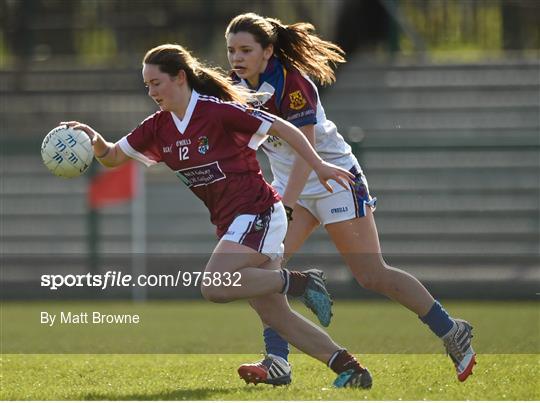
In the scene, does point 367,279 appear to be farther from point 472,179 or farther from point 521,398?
point 472,179

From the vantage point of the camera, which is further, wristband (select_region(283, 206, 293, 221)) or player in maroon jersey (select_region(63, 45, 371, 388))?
wristband (select_region(283, 206, 293, 221))

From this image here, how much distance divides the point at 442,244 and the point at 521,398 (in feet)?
25.9

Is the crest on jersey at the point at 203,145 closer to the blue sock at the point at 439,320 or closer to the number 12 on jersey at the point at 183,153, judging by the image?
the number 12 on jersey at the point at 183,153

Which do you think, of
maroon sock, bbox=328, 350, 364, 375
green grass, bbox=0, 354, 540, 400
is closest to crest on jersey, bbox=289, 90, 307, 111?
maroon sock, bbox=328, 350, 364, 375

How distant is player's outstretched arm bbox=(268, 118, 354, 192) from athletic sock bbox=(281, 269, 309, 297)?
0.45 m

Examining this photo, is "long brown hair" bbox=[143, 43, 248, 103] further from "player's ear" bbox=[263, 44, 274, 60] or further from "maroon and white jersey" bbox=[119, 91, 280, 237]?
"player's ear" bbox=[263, 44, 274, 60]

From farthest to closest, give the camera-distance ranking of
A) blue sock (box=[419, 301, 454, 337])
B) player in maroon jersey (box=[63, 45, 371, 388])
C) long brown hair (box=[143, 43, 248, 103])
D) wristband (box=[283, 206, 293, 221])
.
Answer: blue sock (box=[419, 301, 454, 337]) → wristband (box=[283, 206, 293, 221]) → long brown hair (box=[143, 43, 248, 103]) → player in maroon jersey (box=[63, 45, 371, 388])

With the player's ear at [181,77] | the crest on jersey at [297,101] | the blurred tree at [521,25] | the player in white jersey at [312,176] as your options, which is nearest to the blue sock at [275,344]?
the player in white jersey at [312,176]

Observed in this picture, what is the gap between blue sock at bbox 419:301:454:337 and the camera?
19.6ft

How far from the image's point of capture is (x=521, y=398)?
17.0ft

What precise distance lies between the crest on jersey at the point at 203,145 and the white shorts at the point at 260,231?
348mm

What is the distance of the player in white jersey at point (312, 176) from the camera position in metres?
5.92

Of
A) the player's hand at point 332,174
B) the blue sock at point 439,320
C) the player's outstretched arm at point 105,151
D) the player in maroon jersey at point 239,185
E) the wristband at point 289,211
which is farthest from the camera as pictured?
the blue sock at point 439,320

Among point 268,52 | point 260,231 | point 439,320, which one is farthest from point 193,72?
point 439,320
